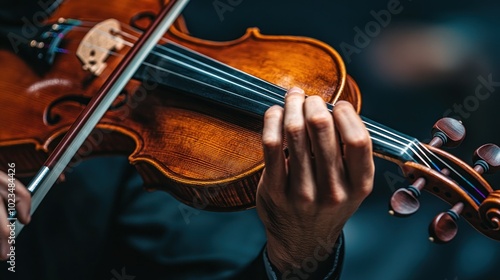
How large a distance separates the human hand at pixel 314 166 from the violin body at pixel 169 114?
0.33ft

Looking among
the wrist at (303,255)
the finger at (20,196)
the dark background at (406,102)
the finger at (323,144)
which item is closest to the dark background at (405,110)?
the dark background at (406,102)

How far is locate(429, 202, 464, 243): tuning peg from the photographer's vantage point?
26.3 inches

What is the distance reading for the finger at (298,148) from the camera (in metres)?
0.63

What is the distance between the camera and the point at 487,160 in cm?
73

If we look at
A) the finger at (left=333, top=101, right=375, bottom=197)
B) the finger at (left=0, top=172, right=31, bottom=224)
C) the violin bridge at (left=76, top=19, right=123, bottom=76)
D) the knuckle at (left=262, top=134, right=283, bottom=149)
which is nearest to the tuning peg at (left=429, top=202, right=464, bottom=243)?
the finger at (left=333, top=101, right=375, bottom=197)

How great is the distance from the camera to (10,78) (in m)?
1.17

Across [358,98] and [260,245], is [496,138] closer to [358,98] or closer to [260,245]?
[358,98]

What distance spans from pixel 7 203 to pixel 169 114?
303 millimetres

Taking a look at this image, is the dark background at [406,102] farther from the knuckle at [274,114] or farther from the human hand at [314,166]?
the knuckle at [274,114]

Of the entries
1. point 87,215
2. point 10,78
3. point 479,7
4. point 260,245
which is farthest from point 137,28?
point 479,7

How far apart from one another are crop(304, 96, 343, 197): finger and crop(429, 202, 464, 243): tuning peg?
0.43 feet

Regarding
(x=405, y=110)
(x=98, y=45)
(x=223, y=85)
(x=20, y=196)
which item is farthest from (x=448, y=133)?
(x=98, y=45)

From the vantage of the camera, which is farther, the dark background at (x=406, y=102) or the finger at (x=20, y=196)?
the dark background at (x=406, y=102)

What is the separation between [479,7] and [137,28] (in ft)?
2.38
